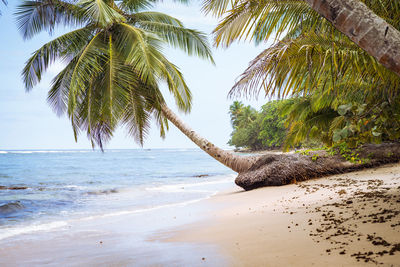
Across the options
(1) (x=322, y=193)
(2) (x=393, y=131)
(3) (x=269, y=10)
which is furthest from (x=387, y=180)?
(3) (x=269, y=10)

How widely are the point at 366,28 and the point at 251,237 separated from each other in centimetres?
257

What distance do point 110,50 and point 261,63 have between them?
638cm

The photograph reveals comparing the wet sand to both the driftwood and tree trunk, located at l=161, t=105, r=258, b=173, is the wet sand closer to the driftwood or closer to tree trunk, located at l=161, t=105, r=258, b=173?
the driftwood

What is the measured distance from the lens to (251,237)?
12.4 feet

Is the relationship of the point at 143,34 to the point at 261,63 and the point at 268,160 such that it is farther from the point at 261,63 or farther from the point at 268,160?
the point at 261,63

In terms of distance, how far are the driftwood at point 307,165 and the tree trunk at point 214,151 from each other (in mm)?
519

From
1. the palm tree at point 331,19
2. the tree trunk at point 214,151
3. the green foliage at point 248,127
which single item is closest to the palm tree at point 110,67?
the tree trunk at point 214,151

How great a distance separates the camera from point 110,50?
9062 millimetres

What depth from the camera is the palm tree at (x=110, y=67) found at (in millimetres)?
8632

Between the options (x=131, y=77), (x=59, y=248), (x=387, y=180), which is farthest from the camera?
(x=131, y=77)

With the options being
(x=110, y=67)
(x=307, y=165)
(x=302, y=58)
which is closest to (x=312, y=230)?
(x=302, y=58)

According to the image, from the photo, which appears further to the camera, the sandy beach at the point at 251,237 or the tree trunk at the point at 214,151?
the tree trunk at the point at 214,151

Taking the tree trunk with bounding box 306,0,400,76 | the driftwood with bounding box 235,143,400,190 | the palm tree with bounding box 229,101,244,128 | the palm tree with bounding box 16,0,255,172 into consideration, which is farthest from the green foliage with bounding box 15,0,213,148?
the palm tree with bounding box 229,101,244,128

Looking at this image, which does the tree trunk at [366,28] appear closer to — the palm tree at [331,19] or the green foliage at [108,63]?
the palm tree at [331,19]
